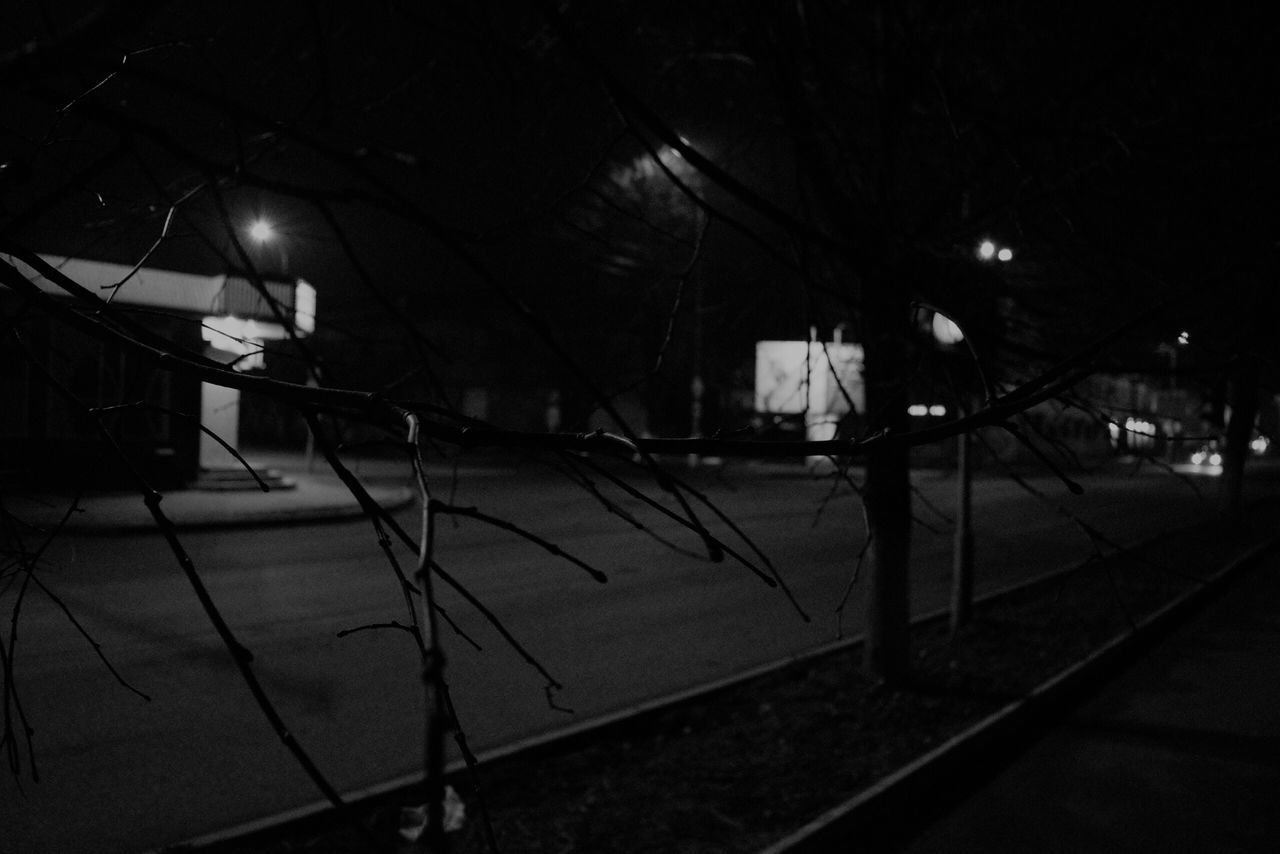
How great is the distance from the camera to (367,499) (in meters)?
1.88

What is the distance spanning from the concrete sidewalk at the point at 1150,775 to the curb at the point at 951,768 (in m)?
0.12

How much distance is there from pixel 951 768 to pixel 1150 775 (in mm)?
1258

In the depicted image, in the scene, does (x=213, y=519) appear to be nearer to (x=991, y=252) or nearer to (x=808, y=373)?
(x=991, y=252)

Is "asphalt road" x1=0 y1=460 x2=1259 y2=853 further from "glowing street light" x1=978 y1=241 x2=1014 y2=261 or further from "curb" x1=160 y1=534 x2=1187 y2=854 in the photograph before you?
"glowing street light" x1=978 y1=241 x2=1014 y2=261

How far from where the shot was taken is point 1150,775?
5.80 metres

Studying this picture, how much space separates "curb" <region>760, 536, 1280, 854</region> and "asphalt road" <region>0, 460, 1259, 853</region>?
1553mm

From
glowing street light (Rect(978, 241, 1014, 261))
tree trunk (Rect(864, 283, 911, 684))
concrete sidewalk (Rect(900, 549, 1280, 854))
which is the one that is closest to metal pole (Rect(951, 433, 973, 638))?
concrete sidewalk (Rect(900, 549, 1280, 854))

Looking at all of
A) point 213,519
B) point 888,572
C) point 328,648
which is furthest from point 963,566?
point 213,519

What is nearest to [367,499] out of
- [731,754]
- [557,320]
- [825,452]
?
[825,452]

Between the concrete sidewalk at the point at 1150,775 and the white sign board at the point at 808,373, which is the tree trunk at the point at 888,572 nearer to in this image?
the white sign board at the point at 808,373

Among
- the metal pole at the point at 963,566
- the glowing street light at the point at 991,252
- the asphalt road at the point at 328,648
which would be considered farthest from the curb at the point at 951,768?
the glowing street light at the point at 991,252

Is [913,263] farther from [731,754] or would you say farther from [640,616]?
[640,616]

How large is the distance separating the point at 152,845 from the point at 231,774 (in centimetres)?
97

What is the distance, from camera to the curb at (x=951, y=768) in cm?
460
